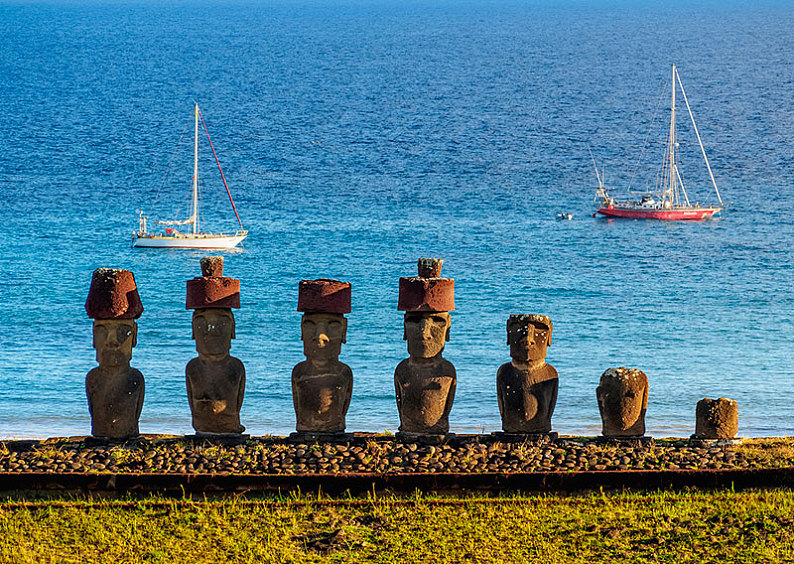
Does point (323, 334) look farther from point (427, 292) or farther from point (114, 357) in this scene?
point (114, 357)

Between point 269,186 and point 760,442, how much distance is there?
61.0 meters

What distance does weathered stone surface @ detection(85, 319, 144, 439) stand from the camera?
1192 cm

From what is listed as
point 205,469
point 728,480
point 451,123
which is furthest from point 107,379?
point 451,123

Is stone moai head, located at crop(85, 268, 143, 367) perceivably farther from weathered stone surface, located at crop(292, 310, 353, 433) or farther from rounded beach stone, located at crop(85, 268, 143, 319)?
weathered stone surface, located at crop(292, 310, 353, 433)

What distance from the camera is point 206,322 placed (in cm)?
1190

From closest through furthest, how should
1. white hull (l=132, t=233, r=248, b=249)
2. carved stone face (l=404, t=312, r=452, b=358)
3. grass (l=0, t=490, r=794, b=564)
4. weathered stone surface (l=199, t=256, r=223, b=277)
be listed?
grass (l=0, t=490, r=794, b=564)
carved stone face (l=404, t=312, r=452, b=358)
weathered stone surface (l=199, t=256, r=223, b=277)
white hull (l=132, t=233, r=248, b=249)

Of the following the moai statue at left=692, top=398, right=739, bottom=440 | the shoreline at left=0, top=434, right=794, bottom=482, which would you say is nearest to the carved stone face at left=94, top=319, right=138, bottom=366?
the shoreline at left=0, top=434, right=794, bottom=482

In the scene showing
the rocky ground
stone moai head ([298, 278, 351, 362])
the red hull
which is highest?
the red hull

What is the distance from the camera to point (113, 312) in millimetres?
11820

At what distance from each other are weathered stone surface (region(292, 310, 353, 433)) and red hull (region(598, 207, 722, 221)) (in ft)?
172

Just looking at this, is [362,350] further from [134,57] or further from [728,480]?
[134,57]

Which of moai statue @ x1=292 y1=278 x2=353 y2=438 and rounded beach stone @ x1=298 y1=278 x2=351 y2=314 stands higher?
rounded beach stone @ x1=298 y1=278 x2=351 y2=314

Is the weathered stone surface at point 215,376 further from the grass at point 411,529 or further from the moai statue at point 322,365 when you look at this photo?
the grass at point 411,529

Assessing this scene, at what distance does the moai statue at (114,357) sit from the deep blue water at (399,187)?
935cm
